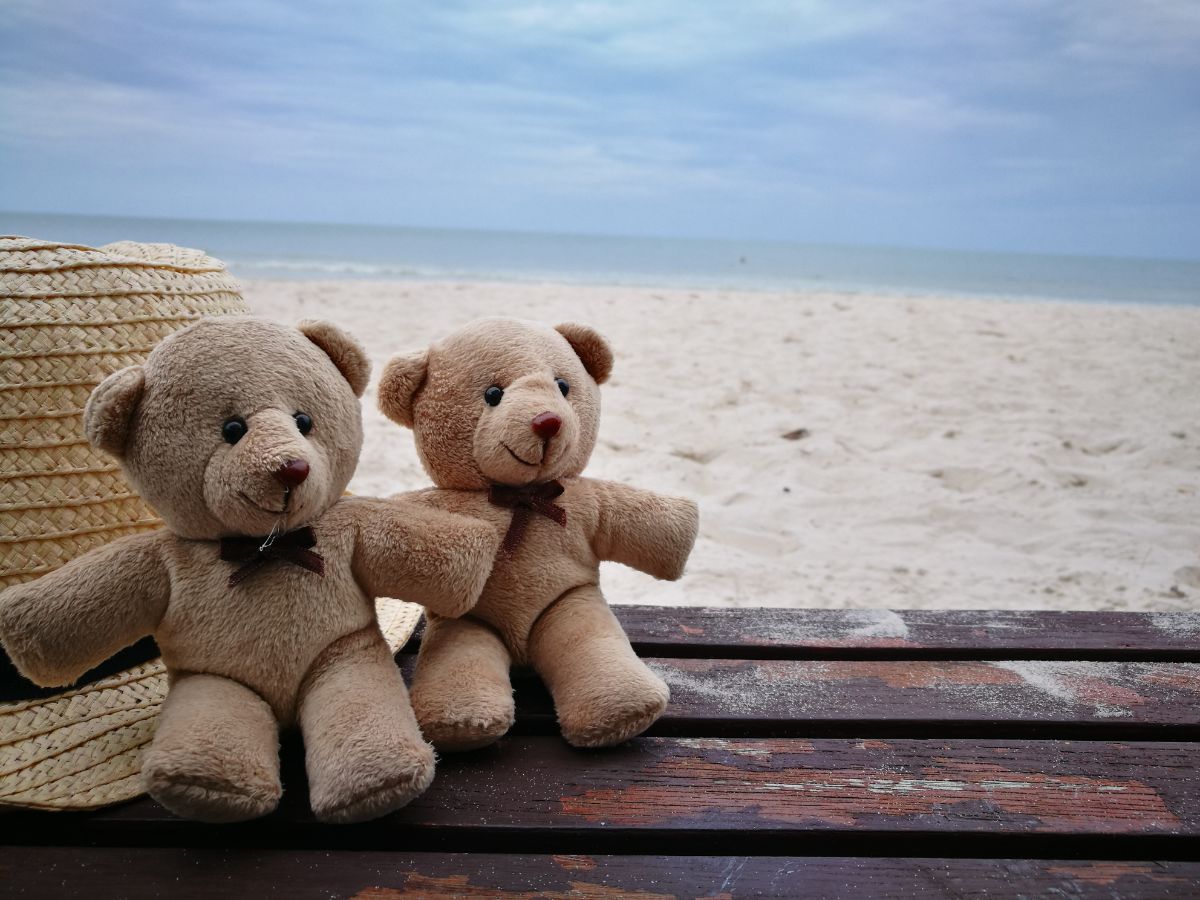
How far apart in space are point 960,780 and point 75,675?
1.14 meters

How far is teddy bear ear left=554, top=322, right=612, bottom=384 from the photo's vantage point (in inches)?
57.9

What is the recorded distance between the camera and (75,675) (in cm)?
113

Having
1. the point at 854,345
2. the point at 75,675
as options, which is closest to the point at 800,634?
the point at 75,675

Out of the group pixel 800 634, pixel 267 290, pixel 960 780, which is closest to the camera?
pixel 960 780

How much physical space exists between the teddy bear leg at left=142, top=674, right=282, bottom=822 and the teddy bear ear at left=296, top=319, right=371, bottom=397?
0.43 metres

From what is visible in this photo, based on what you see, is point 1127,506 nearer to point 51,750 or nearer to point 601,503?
point 601,503

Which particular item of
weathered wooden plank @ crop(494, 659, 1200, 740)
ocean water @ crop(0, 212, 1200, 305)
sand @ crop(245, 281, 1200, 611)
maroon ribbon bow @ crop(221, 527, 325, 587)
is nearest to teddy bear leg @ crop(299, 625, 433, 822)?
maroon ribbon bow @ crop(221, 527, 325, 587)

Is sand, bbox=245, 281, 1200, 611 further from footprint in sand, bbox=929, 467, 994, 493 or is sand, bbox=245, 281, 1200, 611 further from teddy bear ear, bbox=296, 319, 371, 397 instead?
teddy bear ear, bbox=296, 319, 371, 397

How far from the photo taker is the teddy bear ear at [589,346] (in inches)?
57.9

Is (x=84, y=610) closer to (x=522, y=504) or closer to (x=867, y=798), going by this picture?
(x=522, y=504)

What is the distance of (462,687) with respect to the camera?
123 centimetres

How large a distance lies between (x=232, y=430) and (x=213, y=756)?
378mm

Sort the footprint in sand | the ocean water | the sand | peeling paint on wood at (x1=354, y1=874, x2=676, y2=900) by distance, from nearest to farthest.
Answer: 1. peeling paint on wood at (x1=354, y1=874, x2=676, y2=900)
2. the sand
3. the footprint in sand
4. the ocean water

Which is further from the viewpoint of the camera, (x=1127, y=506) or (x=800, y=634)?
(x=1127, y=506)
